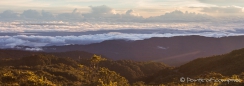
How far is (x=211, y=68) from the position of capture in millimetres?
72562

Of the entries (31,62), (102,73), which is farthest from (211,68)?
(31,62)

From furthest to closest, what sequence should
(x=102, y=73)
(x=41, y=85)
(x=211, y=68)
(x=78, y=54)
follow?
(x=78, y=54) → (x=211, y=68) → (x=102, y=73) → (x=41, y=85)

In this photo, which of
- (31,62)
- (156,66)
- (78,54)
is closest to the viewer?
(31,62)

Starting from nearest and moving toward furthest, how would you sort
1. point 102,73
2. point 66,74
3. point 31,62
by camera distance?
point 102,73 < point 66,74 < point 31,62

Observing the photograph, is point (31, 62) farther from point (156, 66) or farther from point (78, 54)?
point (78, 54)

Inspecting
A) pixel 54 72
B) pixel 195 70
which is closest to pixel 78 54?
pixel 54 72

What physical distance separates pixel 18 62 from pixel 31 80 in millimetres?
99463

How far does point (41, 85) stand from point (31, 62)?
9837 centimetres

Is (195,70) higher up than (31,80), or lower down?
lower down

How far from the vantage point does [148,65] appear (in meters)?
136

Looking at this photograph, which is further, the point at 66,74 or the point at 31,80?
the point at 66,74

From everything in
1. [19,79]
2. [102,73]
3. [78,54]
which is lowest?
[78,54]

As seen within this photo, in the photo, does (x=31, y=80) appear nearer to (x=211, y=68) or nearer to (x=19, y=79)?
(x=19, y=79)

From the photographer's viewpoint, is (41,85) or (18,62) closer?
(41,85)
